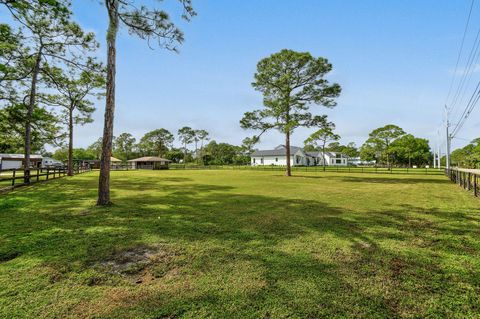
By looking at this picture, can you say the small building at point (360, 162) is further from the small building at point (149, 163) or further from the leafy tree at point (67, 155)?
the leafy tree at point (67, 155)

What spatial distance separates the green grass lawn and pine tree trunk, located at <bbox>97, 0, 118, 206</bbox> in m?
1.47

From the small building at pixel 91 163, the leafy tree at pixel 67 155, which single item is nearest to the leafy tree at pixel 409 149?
the small building at pixel 91 163

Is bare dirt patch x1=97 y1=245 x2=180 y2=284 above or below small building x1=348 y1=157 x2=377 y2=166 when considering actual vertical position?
below

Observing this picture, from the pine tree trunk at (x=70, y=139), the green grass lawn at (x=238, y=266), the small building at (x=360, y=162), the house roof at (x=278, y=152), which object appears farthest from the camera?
the small building at (x=360, y=162)

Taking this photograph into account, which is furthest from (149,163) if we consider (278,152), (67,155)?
(278,152)

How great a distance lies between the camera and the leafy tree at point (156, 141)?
7094cm

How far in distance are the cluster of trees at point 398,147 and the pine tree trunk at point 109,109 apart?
5913cm

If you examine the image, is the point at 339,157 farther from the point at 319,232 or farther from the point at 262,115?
the point at 319,232

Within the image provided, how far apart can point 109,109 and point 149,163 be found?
49090 mm

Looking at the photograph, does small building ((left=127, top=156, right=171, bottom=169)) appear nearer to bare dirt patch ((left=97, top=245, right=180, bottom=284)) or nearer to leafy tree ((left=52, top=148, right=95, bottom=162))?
leafy tree ((left=52, top=148, right=95, bottom=162))

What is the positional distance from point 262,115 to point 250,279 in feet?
65.0

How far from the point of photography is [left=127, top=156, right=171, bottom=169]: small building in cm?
4851

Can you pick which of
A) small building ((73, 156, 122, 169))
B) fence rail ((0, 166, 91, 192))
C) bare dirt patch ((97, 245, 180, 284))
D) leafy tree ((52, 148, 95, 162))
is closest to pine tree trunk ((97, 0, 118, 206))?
bare dirt patch ((97, 245, 180, 284))

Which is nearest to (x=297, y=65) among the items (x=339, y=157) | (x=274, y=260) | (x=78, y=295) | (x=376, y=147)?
(x=274, y=260)
